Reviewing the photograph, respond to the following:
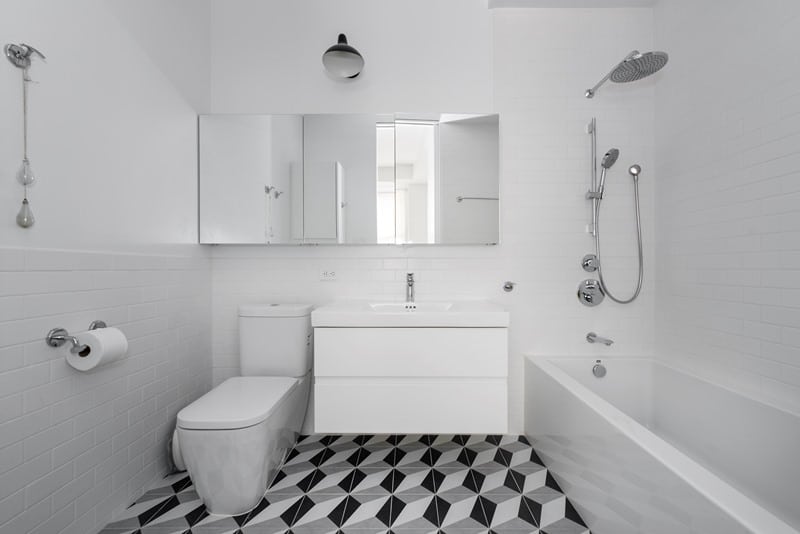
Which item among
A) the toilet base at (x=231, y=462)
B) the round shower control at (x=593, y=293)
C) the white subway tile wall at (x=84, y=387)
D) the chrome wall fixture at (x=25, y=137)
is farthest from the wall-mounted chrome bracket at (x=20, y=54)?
the round shower control at (x=593, y=293)

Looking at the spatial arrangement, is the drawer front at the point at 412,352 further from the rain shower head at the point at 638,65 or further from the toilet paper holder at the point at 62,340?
the rain shower head at the point at 638,65

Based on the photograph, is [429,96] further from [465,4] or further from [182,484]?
[182,484]

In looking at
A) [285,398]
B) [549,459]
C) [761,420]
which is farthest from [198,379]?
[761,420]

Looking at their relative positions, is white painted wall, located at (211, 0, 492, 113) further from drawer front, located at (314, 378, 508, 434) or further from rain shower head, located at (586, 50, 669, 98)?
drawer front, located at (314, 378, 508, 434)

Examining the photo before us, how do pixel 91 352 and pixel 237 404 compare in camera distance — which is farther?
pixel 237 404

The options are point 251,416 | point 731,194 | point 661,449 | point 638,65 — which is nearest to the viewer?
point 661,449

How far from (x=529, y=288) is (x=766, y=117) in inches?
49.0

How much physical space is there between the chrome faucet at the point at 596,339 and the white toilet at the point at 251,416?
5.33ft

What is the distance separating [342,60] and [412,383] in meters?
1.76

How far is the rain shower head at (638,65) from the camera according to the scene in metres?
1.65

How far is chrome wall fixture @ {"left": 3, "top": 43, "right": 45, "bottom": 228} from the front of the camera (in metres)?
1.10

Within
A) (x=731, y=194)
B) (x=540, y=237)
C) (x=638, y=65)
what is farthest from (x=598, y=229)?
(x=638, y=65)

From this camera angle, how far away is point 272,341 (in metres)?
1.97

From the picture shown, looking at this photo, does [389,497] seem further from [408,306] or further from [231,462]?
[408,306]
